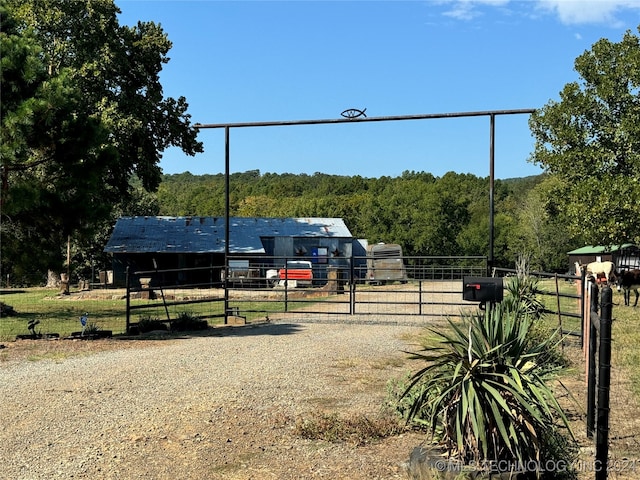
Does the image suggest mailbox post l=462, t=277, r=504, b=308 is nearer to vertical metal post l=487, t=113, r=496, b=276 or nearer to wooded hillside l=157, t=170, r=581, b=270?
vertical metal post l=487, t=113, r=496, b=276

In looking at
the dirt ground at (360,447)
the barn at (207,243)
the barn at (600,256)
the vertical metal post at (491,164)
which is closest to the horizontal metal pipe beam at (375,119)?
the vertical metal post at (491,164)

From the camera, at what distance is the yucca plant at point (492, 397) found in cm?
373

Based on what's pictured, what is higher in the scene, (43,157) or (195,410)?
(43,157)

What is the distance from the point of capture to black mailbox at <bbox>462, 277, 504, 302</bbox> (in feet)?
26.7

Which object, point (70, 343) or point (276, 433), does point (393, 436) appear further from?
point (70, 343)

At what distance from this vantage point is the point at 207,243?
107 feet

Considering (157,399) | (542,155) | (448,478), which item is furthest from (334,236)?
(448,478)

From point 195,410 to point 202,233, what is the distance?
94.0 feet

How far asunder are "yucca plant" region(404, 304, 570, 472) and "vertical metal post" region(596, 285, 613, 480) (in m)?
0.28

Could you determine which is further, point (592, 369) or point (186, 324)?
point (186, 324)

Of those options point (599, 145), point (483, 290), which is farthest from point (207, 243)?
point (483, 290)

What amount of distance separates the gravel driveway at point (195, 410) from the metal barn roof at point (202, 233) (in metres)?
22.5

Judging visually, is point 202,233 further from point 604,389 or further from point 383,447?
point 604,389

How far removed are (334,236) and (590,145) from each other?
16159 millimetres
